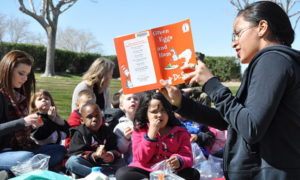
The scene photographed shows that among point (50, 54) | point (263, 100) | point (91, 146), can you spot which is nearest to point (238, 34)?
point (263, 100)

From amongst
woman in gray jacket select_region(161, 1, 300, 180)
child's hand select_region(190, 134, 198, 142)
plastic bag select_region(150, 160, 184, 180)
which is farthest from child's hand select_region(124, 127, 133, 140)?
woman in gray jacket select_region(161, 1, 300, 180)

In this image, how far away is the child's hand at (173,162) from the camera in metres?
3.16

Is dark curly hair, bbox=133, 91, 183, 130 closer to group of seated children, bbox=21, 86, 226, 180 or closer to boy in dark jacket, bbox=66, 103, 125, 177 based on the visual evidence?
group of seated children, bbox=21, 86, 226, 180

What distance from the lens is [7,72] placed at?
3.23m

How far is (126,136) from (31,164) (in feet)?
3.71

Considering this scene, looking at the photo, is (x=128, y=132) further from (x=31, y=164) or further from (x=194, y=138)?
(x=31, y=164)

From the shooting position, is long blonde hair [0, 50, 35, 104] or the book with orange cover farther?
long blonde hair [0, 50, 35, 104]

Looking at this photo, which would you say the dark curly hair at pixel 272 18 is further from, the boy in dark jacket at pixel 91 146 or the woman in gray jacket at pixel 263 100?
the boy in dark jacket at pixel 91 146

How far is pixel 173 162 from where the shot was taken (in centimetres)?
316

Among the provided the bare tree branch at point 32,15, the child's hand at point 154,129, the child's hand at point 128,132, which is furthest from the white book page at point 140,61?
the bare tree branch at point 32,15

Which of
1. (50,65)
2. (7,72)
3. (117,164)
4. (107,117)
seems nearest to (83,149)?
(117,164)

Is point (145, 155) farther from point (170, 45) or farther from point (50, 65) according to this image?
point (50, 65)

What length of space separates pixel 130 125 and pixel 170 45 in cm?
214

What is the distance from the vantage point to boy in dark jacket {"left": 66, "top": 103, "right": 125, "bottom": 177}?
355 cm
